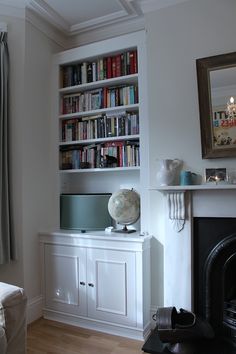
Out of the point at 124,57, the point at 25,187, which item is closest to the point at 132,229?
the point at 25,187

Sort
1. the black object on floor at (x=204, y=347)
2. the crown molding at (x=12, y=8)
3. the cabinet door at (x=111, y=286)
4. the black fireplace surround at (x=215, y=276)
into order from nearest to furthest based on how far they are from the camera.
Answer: the black object on floor at (x=204, y=347)
the black fireplace surround at (x=215, y=276)
the cabinet door at (x=111, y=286)
the crown molding at (x=12, y=8)

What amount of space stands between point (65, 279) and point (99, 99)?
5.70 feet

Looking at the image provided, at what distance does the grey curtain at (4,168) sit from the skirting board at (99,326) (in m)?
0.68

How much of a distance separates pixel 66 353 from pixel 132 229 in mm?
1124

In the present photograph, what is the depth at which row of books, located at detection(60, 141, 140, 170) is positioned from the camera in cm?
281

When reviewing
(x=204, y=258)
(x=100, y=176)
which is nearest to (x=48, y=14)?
(x=100, y=176)

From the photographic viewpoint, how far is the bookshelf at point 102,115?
272 centimetres

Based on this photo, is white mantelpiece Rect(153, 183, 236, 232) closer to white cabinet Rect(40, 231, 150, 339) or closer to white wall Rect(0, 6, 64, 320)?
white cabinet Rect(40, 231, 150, 339)

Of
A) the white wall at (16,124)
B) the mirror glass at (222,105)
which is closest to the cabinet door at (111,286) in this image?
the white wall at (16,124)

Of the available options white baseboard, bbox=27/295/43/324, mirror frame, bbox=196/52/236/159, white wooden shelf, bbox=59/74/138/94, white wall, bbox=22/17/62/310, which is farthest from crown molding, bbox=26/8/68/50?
white baseboard, bbox=27/295/43/324

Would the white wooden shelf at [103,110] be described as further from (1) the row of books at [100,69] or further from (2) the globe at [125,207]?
(2) the globe at [125,207]

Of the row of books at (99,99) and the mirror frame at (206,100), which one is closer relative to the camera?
the mirror frame at (206,100)

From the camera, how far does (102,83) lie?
2.88 m

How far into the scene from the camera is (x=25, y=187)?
2695 millimetres
